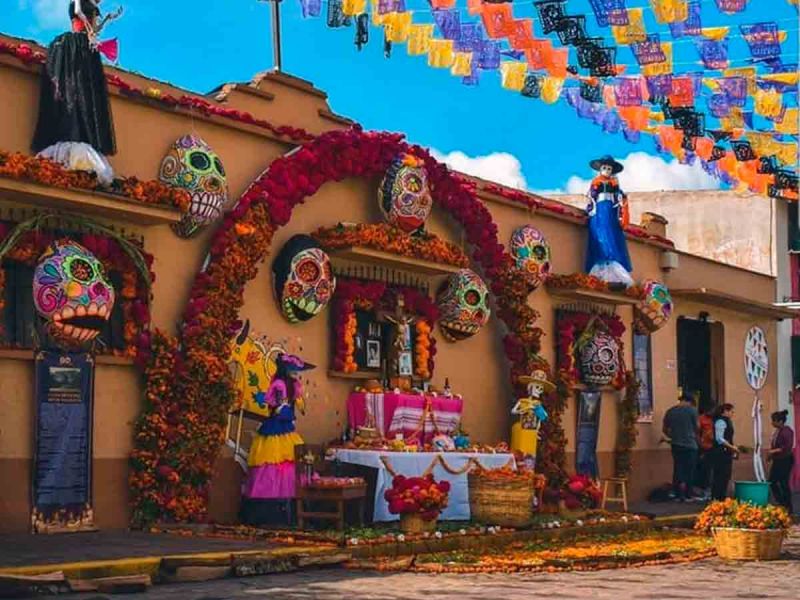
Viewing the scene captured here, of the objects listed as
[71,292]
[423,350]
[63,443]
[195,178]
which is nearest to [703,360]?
[423,350]

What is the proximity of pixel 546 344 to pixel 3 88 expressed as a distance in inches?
436

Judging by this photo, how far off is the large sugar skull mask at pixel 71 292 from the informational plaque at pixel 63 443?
326 mm

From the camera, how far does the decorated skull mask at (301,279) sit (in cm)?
1717

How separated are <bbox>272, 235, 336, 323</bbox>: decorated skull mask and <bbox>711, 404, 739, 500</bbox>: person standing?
30.0 feet

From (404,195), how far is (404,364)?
2.30 metres

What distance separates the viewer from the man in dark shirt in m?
24.5

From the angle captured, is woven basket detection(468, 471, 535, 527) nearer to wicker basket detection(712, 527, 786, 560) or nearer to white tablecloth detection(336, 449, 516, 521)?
white tablecloth detection(336, 449, 516, 521)

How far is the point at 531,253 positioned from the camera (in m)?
22.2

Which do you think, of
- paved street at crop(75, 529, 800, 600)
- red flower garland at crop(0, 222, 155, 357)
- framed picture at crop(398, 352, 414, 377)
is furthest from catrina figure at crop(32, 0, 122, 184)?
framed picture at crop(398, 352, 414, 377)

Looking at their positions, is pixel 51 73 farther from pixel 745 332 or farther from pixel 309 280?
pixel 745 332

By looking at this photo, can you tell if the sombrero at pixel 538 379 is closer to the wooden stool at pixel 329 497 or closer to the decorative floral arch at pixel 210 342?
the decorative floral arch at pixel 210 342

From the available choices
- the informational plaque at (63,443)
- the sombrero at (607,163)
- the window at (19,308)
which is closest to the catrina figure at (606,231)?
the sombrero at (607,163)

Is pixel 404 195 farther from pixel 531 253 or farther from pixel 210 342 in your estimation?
pixel 210 342

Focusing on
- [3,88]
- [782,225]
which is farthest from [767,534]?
[782,225]
